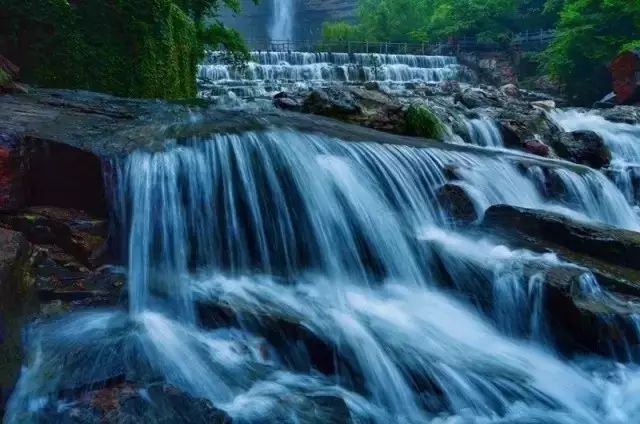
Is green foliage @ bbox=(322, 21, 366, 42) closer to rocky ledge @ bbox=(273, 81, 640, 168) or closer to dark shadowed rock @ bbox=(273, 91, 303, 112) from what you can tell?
rocky ledge @ bbox=(273, 81, 640, 168)

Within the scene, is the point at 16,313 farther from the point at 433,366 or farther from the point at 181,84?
the point at 181,84

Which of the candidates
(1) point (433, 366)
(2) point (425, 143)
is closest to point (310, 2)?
(2) point (425, 143)

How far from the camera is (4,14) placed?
9211mm

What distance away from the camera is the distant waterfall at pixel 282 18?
64.2 metres

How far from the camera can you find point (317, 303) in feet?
17.1

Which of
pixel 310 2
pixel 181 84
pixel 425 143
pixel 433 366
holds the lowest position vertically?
pixel 433 366

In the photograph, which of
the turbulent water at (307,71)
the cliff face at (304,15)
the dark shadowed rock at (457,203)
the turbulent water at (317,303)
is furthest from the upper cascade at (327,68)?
the cliff face at (304,15)

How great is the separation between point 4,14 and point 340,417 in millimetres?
8853

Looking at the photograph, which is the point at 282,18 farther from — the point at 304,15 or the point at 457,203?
the point at 457,203

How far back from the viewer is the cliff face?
65.1 meters

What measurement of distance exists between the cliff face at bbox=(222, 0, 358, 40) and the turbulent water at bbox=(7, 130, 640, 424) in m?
61.2

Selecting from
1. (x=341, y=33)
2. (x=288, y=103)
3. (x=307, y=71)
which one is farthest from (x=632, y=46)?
(x=341, y=33)

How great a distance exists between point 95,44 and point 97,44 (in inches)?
1.4

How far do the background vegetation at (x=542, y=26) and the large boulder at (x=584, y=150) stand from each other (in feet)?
46.9
